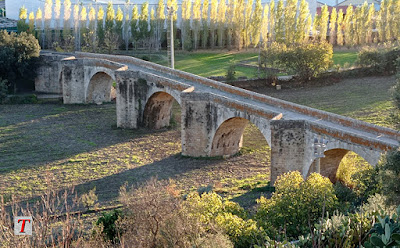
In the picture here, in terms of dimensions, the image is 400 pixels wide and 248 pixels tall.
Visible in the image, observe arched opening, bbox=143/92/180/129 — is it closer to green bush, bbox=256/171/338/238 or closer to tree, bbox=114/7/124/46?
green bush, bbox=256/171/338/238

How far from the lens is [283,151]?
2623cm

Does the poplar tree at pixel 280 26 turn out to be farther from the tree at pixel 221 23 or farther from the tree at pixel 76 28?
the tree at pixel 76 28

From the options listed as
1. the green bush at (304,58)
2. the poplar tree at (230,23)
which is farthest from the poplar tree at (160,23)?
the green bush at (304,58)

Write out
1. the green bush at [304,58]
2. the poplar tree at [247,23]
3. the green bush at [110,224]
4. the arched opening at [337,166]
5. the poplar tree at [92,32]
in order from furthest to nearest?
1. the poplar tree at [247,23]
2. the poplar tree at [92,32]
3. the green bush at [304,58]
4. the arched opening at [337,166]
5. the green bush at [110,224]

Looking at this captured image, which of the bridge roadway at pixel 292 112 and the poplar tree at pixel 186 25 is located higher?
the poplar tree at pixel 186 25

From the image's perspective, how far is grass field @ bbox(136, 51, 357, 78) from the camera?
170ft

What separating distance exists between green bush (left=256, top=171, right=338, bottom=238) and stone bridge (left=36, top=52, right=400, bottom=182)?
4.31 m

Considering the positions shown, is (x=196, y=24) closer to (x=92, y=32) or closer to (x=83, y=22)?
(x=92, y=32)

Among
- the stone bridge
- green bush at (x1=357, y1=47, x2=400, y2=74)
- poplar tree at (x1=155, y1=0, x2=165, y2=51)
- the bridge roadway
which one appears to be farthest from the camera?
poplar tree at (x1=155, y1=0, x2=165, y2=51)

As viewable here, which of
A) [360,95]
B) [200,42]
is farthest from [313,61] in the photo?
[200,42]

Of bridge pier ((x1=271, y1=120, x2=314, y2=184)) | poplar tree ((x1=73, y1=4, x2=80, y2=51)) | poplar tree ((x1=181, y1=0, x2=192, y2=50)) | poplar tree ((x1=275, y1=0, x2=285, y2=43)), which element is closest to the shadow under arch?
bridge pier ((x1=271, y1=120, x2=314, y2=184))

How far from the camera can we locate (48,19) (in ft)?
212

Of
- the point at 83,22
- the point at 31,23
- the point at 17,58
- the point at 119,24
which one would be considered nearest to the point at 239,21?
the point at 119,24

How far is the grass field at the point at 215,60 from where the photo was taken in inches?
2038
